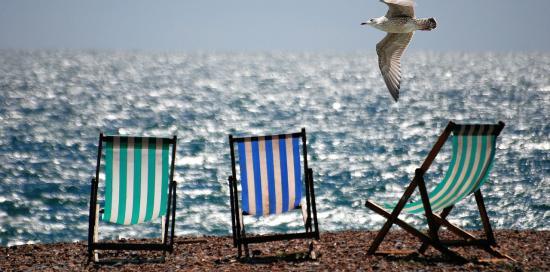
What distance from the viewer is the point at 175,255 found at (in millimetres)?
6211

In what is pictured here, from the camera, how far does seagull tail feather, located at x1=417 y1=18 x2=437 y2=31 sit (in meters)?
7.61

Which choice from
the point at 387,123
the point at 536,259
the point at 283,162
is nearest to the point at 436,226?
the point at 536,259

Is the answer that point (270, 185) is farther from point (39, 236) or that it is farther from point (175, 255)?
point (39, 236)

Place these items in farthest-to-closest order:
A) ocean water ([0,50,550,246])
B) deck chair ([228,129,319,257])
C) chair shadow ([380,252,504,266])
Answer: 1. ocean water ([0,50,550,246])
2. deck chair ([228,129,319,257])
3. chair shadow ([380,252,504,266])

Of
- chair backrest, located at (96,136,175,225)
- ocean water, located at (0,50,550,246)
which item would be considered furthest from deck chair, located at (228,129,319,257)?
ocean water, located at (0,50,550,246)

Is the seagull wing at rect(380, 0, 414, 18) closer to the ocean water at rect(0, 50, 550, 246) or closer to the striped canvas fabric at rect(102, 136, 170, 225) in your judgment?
the striped canvas fabric at rect(102, 136, 170, 225)

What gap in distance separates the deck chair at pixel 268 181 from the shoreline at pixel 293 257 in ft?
Result: 0.66

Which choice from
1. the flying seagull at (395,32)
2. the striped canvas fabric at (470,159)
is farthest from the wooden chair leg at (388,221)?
the flying seagull at (395,32)

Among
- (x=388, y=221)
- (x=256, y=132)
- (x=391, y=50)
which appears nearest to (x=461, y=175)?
(x=388, y=221)

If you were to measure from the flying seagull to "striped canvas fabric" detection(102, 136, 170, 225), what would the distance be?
258 cm

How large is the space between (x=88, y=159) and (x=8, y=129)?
10419 millimetres

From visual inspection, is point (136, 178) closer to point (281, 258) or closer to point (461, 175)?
point (281, 258)

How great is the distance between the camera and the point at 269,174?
233 inches

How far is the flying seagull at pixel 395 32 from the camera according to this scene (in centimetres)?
774
